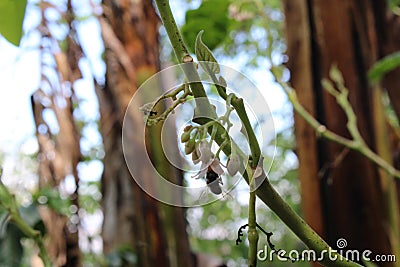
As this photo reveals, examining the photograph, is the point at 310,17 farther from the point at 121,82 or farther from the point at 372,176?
the point at 121,82

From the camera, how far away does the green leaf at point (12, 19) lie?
0.27 metres

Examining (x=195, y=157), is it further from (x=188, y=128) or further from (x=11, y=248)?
(x=11, y=248)

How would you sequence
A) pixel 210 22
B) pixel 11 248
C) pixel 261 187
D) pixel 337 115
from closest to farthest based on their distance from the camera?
pixel 261 187 → pixel 11 248 → pixel 210 22 → pixel 337 115

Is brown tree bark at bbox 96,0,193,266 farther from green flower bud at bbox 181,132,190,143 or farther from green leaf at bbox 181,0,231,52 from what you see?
green flower bud at bbox 181,132,190,143

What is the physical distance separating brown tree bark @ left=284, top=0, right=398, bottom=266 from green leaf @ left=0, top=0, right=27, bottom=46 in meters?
0.59

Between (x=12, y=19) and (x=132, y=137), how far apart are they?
788mm

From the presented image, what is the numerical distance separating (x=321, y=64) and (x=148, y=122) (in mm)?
725

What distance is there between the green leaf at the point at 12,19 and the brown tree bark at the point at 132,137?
0.77 m

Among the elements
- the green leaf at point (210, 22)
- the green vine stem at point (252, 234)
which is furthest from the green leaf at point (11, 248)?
the green vine stem at point (252, 234)

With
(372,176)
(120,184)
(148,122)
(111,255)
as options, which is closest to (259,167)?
(148,122)

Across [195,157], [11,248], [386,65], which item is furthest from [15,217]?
[386,65]

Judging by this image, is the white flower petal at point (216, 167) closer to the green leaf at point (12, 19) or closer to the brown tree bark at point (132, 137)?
the green leaf at point (12, 19)

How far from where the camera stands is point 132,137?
41.7 inches

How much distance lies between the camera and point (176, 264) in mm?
976
